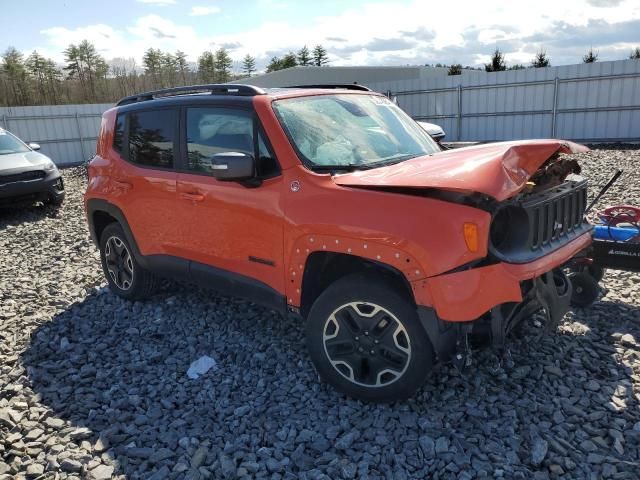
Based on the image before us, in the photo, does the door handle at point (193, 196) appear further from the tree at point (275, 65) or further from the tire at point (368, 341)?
the tree at point (275, 65)

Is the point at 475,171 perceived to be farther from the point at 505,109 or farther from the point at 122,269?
the point at 505,109

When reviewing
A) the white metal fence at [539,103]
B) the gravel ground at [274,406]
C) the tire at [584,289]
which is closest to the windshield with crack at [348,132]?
the gravel ground at [274,406]

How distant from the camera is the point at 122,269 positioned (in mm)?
5234

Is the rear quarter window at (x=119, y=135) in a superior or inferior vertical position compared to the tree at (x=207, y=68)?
inferior

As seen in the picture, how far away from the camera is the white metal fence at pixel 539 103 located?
16.4m

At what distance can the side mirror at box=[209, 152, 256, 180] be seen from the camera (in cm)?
338

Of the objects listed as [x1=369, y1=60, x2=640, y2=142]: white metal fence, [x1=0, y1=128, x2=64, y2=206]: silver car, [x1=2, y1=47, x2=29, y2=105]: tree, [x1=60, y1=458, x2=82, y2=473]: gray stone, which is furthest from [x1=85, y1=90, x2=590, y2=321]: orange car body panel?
[x1=2, y1=47, x2=29, y2=105]: tree

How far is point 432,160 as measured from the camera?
343cm

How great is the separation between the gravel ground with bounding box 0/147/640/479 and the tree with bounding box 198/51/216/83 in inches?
1424

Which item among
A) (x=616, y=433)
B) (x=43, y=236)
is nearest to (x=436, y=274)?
(x=616, y=433)

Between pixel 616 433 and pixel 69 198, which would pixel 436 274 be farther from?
pixel 69 198

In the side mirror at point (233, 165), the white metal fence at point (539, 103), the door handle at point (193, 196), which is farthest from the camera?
the white metal fence at point (539, 103)

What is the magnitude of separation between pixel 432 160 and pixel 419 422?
162 cm

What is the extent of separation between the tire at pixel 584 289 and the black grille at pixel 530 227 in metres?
1.11
